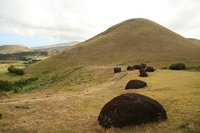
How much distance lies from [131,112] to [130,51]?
324ft

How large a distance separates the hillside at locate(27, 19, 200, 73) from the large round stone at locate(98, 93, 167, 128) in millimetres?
68236

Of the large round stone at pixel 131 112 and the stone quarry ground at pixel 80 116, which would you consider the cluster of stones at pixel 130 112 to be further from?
the stone quarry ground at pixel 80 116

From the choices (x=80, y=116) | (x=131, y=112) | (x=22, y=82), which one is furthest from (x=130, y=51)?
(x=131, y=112)

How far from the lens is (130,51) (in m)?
115

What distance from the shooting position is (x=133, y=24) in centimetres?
16325

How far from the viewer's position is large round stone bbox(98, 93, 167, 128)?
17.7 meters

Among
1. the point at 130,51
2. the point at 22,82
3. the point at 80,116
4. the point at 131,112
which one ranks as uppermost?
the point at 130,51

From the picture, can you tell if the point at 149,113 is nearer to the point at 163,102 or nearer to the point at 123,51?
the point at 163,102

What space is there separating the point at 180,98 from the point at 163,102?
6.41 ft

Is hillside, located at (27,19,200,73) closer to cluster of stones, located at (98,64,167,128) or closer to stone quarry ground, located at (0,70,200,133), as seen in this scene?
stone quarry ground, located at (0,70,200,133)

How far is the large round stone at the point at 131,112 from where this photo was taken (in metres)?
17.7

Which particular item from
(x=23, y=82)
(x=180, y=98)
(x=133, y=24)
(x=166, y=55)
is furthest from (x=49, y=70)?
(x=180, y=98)

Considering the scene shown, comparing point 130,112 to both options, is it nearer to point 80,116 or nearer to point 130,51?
point 80,116

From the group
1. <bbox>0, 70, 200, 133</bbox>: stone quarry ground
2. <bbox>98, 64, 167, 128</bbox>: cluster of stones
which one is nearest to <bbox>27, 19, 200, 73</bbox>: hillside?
<bbox>0, 70, 200, 133</bbox>: stone quarry ground
